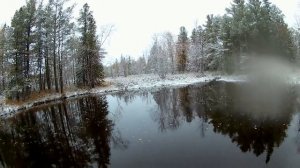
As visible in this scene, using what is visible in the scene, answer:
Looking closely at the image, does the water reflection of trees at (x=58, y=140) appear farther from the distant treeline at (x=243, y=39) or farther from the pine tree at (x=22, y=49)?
the distant treeline at (x=243, y=39)

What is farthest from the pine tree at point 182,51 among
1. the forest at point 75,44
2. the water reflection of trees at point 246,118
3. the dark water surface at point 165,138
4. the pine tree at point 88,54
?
the dark water surface at point 165,138

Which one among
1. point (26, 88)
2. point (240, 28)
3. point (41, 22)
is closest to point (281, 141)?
point (26, 88)

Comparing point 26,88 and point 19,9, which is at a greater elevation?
point 19,9

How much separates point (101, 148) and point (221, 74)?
51.7m

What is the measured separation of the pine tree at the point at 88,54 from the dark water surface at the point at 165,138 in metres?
26.9

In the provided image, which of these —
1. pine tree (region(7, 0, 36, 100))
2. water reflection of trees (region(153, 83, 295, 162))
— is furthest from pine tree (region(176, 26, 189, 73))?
water reflection of trees (region(153, 83, 295, 162))

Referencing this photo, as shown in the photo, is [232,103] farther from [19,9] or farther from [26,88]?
[19,9]

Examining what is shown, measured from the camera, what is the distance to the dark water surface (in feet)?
39.2

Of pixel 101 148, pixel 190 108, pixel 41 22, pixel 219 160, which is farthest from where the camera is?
pixel 41 22

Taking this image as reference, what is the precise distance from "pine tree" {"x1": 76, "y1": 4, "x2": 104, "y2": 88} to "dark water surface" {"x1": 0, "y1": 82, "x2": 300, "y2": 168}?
88.1 ft

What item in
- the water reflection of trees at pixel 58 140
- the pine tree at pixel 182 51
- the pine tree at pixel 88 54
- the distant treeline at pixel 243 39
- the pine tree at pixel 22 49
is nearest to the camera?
the water reflection of trees at pixel 58 140

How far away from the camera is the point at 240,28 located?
1905 inches

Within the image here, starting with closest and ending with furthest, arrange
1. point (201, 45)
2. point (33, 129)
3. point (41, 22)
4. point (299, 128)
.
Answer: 1. point (299, 128)
2. point (33, 129)
3. point (41, 22)
4. point (201, 45)

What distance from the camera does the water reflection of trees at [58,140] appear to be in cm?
1300
